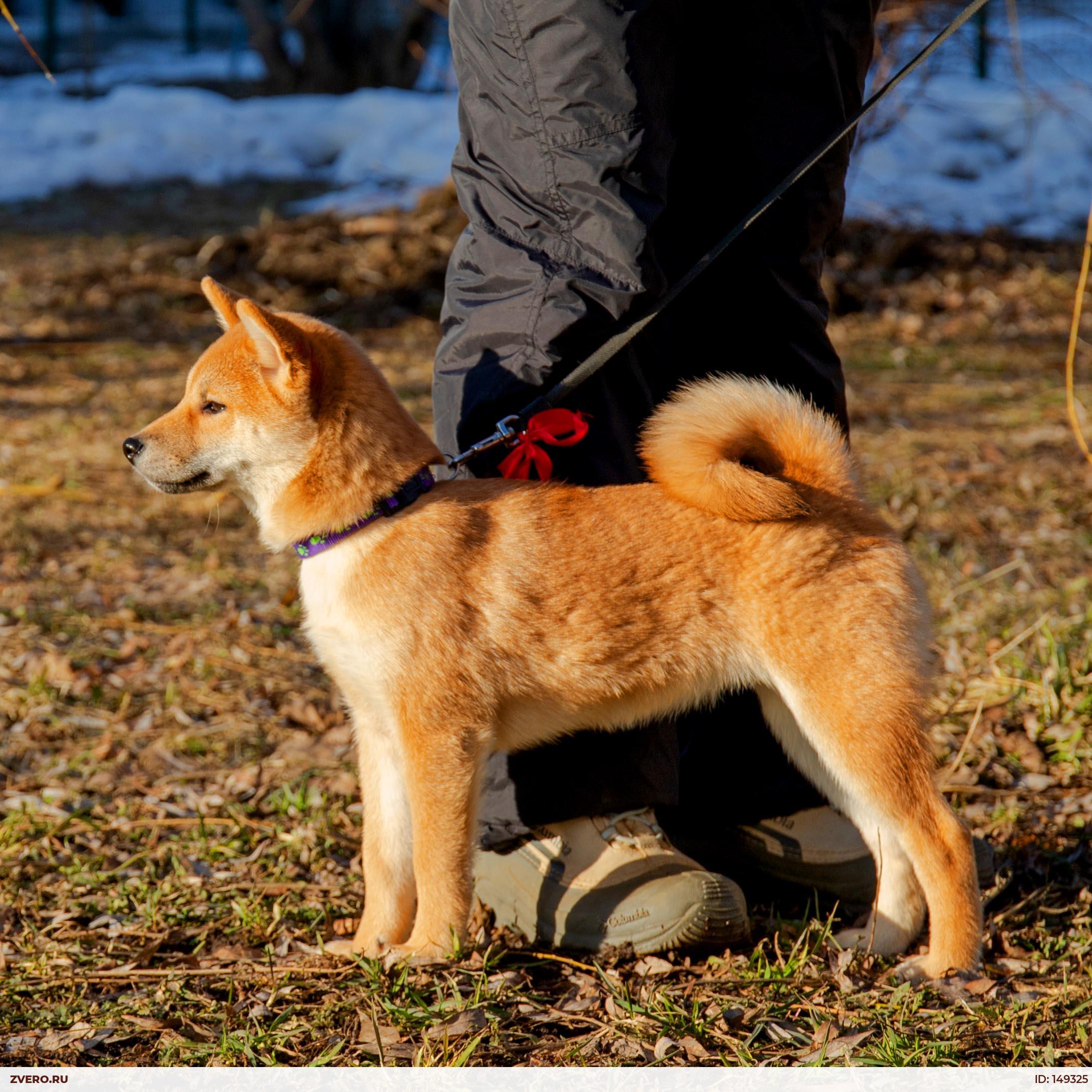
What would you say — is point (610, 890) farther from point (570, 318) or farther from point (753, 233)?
point (753, 233)

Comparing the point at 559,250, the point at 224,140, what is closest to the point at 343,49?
the point at 224,140

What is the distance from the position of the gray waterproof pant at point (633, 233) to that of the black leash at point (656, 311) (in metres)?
0.04

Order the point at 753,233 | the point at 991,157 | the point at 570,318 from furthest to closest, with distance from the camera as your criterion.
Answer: the point at 991,157
the point at 753,233
the point at 570,318

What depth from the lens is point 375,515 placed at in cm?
241

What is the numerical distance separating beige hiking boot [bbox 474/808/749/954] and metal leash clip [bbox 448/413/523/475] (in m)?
0.86

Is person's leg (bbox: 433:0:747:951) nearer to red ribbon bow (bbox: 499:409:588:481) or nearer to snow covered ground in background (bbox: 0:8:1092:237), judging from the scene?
red ribbon bow (bbox: 499:409:588:481)

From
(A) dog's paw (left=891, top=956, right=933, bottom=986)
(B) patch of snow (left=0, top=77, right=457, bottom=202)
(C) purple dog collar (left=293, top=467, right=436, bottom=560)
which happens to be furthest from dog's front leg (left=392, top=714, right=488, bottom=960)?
(B) patch of snow (left=0, top=77, right=457, bottom=202)

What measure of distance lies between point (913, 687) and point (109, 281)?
7.85m

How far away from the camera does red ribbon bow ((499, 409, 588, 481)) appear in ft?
8.27

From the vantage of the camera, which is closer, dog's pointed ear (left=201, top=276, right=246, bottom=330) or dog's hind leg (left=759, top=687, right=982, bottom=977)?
dog's hind leg (left=759, top=687, right=982, bottom=977)

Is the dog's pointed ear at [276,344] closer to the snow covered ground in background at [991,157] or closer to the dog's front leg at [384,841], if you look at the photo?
the dog's front leg at [384,841]

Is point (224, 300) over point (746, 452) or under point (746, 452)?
over

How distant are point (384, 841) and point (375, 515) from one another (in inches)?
28.8

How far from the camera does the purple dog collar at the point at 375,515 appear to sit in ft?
7.92
